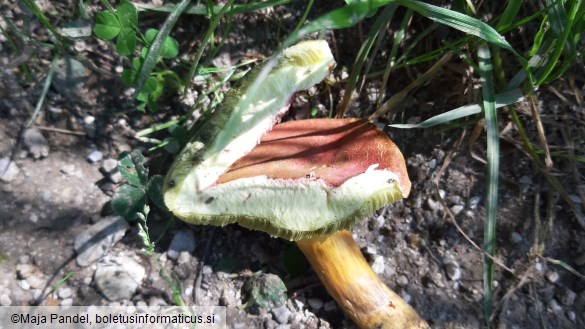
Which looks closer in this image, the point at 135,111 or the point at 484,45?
the point at 484,45

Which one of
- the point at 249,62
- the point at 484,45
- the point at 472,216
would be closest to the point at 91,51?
the point at 249,62

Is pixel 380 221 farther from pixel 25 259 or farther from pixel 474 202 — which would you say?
pixel 25 259

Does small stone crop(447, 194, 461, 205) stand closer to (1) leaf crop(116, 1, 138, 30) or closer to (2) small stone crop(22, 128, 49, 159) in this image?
(1) leaf crop(116, 1, 138, 30)

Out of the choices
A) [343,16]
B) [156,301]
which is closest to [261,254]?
Answer: [156,301]

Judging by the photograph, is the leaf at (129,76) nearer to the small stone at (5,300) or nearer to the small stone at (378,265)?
the small stone at (5,300)

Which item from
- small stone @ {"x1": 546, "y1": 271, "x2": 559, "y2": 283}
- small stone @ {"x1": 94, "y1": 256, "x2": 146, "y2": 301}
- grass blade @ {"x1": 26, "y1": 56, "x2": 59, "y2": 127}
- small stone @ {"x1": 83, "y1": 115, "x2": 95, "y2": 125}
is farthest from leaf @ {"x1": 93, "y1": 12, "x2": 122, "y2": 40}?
small stone @ {"x1": 546, "y1": 271, "x2": 559, "y2": 283}

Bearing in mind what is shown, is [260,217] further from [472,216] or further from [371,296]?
[472,216]

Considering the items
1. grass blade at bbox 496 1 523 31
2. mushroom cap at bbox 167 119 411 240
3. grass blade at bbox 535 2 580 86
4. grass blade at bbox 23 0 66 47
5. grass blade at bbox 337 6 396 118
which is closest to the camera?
mushroom cap at bbox 167 119 411 240
